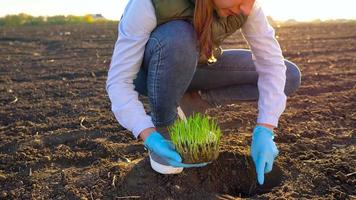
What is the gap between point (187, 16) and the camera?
7.05 feet

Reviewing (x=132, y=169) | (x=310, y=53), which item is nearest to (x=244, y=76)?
(x=132, y=169)

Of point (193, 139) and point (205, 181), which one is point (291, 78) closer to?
point (205, 181)

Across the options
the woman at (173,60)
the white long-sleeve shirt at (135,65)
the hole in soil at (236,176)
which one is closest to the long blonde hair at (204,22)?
the woman at (173,60)

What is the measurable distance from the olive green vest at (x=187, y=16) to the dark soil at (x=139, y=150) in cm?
67

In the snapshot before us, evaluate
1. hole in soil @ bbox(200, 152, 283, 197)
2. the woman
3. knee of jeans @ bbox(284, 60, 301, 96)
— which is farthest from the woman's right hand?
knee of jeans @ bbox(284, 60, 301, 96)

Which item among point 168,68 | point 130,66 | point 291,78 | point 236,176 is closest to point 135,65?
point 130,66

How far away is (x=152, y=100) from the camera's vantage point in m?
2.22

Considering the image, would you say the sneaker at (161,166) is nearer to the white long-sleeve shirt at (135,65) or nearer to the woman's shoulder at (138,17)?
the white long-sleeve shirt at (135,65)

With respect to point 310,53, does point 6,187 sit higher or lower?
higher

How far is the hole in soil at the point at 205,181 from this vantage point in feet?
7.09

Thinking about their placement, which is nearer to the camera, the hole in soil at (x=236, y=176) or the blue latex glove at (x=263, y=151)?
the blue latex glove at (x=263, y=151)

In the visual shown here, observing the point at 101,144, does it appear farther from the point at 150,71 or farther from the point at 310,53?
the point at 310,53

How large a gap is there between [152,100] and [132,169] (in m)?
0.38

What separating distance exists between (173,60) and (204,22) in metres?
0.22
